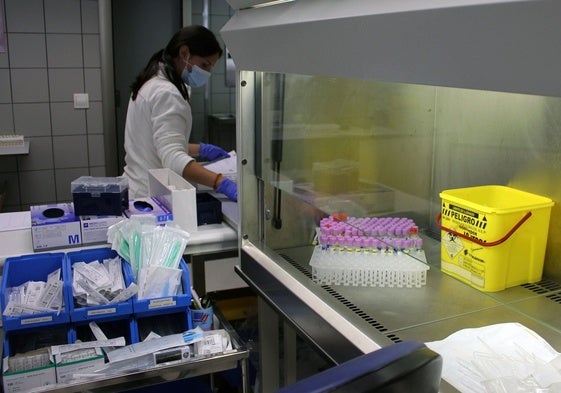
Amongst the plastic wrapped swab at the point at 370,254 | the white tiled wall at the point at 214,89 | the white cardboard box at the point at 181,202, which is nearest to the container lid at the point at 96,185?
the white cardboard box at the point at 181,202

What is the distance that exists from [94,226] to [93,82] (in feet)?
8.42

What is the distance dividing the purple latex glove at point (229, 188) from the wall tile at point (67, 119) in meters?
2.26

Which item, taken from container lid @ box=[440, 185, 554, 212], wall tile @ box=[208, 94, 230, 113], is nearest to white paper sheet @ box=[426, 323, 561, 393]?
container lid @ box=[440, 185, 554, 212]

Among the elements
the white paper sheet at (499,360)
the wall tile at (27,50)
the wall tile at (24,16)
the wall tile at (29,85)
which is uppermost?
the wall tile at (24,16)

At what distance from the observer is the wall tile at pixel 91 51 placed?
393 cm

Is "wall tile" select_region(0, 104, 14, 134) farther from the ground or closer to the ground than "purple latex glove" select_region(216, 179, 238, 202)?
farther from the ground

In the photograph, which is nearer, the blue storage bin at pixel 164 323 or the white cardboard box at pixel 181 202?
the blue storage bin at pixel 164 323

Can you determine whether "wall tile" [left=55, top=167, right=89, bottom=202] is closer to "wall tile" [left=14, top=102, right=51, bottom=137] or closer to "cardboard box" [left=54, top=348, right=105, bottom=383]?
"wall tile" [left=14, top=102, right=51, bottom=137]

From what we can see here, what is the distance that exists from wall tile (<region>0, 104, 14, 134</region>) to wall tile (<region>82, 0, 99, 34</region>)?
739 millimetres

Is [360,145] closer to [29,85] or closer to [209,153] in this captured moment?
[209,153]

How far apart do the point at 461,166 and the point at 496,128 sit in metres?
0.15

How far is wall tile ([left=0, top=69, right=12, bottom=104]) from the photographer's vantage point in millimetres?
3805

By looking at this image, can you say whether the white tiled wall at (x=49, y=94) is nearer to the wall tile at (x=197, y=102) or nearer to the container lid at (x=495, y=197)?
the wall tile at (x=197, y=102)

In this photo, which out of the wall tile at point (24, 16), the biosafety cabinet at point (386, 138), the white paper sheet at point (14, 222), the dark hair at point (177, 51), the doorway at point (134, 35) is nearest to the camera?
the biosafety cabinet at point (386, 138)
